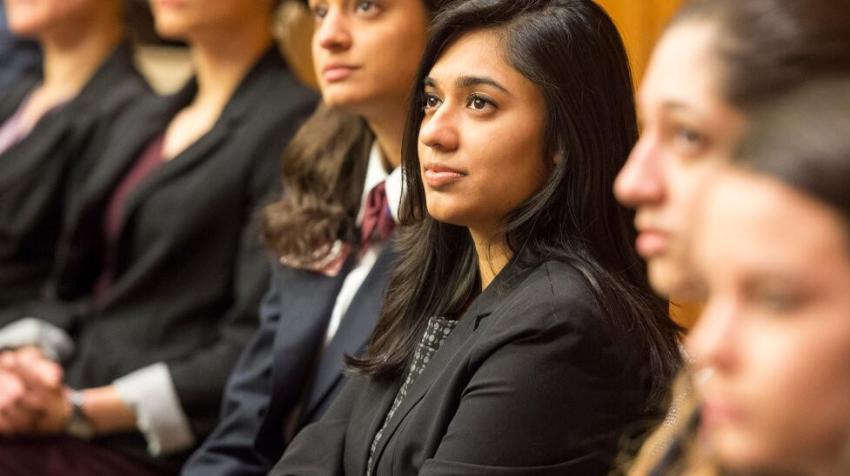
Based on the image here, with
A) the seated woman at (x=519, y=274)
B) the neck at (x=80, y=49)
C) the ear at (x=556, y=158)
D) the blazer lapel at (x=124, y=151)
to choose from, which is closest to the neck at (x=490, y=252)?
the seated woman at (x=519, y=274)

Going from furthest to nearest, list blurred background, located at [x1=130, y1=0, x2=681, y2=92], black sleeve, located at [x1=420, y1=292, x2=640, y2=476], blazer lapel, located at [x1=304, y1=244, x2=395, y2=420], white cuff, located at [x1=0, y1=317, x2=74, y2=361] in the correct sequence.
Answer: white cuff, located at [x1=0, y1=317, x2=74, y2=361]
blurred background, located at [x1=130, y1=0, x2=681, y2=92]
blazer lapel, located at [x1=304, y1=244, x2=395, y2=420]
black sleeve, located at [x1=420, y1=292, x2=640, y2=476]

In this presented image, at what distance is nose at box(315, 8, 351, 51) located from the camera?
7.08 ft

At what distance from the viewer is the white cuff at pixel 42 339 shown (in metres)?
2.78

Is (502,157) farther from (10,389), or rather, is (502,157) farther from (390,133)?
(10,389)

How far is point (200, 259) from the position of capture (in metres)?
2.61

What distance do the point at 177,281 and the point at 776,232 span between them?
189 centimetres

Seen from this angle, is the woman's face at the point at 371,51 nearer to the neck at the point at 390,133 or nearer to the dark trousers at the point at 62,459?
the neck at the point at 390,133

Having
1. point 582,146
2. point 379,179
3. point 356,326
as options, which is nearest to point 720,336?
point 582,146

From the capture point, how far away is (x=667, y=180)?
1185 mm

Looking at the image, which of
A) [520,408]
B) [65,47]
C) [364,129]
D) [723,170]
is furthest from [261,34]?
[723,170]

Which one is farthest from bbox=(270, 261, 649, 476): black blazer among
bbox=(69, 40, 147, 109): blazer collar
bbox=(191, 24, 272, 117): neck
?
bbox=(69, 40, 147, 109): blazer collar

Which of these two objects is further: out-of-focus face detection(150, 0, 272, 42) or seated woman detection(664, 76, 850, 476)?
out-of-focus face detection(150, 0, 272, 42)

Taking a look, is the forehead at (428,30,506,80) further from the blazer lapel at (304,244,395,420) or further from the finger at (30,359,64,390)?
the finger at (30,359,64,390)

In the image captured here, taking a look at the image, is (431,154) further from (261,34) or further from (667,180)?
(261,34)
